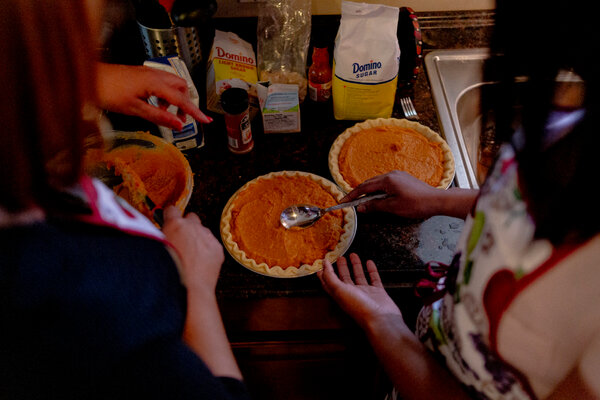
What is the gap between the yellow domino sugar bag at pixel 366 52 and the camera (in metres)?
1.19

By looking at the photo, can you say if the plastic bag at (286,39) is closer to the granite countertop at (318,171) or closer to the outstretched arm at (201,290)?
the granite countertop at (318,171)

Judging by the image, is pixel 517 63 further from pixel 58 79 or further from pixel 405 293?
pixel 405 293

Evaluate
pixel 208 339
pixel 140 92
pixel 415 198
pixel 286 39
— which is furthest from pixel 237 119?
pixel 208 339

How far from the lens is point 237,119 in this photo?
118 centimetres

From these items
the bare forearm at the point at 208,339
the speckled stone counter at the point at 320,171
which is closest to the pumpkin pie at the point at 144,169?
the speckled stone counter at the point at 320,171

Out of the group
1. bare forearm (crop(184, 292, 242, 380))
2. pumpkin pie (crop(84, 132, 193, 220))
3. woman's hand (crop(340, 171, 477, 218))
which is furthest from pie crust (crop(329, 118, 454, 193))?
bare forearm (crop(184, 292, 242, 380))

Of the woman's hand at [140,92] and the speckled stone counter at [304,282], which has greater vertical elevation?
the woman's hand at [140,92]

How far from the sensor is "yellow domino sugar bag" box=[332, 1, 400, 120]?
1.19 m

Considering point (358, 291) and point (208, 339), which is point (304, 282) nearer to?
point (358, 291)

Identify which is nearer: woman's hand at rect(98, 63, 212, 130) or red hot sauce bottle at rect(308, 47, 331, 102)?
woman's hand at rect(98, 63, 212, 130)

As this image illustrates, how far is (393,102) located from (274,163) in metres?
0.41

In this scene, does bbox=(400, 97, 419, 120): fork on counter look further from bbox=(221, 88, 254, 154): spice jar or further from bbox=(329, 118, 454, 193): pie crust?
bbox=(221, 88, 254, 154): spice jar

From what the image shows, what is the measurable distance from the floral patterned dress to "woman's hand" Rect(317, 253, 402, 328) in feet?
0.93

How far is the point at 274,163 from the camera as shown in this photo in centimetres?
128
